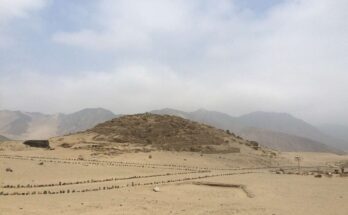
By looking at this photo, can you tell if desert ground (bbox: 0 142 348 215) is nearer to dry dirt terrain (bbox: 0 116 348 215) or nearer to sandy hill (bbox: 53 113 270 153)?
dry dirt terrain (bbox: 0 116 348 215)

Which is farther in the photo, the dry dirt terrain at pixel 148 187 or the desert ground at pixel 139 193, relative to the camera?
the dry dirt terrain at pixel 148 187

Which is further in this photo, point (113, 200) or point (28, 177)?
point (28, 177)

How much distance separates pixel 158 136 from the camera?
2323 inches

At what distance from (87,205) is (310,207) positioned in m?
9.21

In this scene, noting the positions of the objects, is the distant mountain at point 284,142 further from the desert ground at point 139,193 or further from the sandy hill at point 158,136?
the desert ground at point 139,193

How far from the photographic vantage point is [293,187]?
2820cm

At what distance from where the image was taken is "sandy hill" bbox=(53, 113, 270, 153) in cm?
5531

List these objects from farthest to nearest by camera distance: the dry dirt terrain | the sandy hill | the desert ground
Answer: the sandy hill
the dry dirt terrain
the desert ground

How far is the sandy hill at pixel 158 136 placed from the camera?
181 ft

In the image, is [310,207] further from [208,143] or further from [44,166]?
[208,143]

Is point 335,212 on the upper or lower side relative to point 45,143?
lower

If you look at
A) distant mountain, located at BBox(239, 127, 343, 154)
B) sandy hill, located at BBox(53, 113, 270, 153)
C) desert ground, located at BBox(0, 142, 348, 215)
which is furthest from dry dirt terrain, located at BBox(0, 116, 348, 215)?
distant mountain, located at BBox(239, 127, 343, 154)

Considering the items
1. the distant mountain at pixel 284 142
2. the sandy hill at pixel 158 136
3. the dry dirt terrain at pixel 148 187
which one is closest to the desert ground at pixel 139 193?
the dry dirt terrain at pixel 148 187

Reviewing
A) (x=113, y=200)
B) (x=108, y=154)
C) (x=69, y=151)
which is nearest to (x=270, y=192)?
(x=113, y=200)
